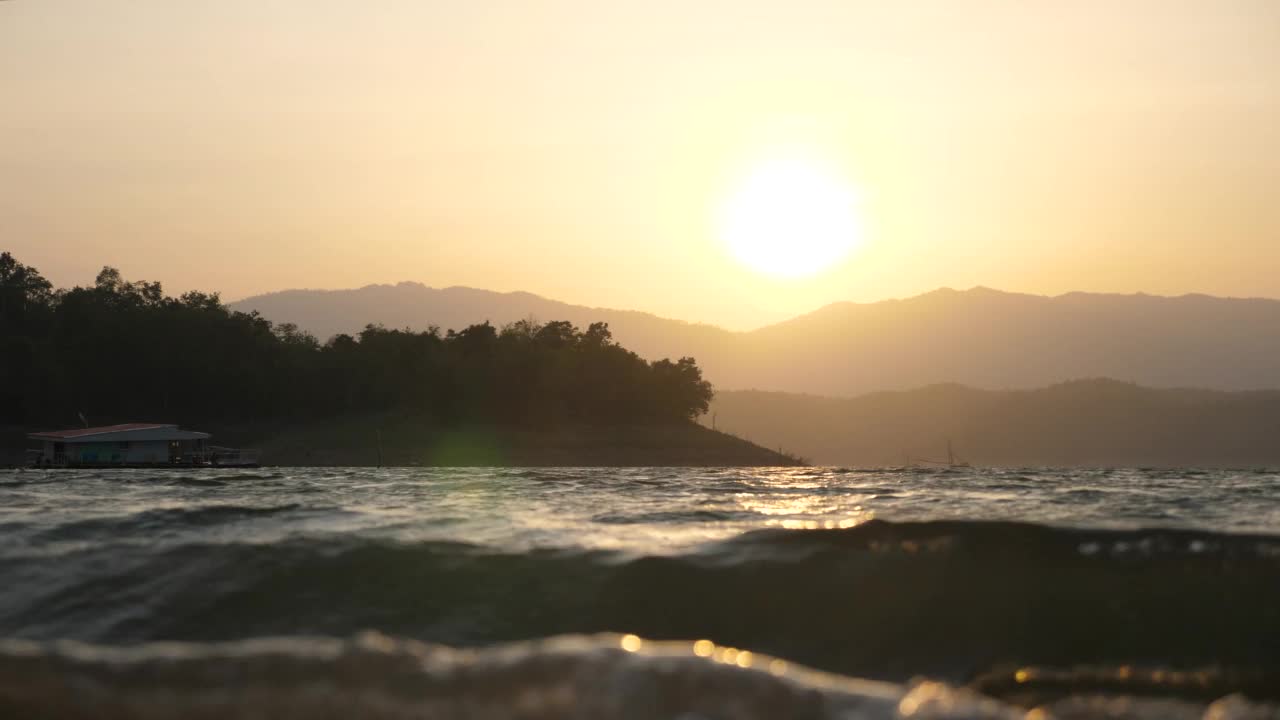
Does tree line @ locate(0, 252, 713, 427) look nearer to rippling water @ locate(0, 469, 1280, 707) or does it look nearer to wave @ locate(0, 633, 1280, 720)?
rippling water @ locate(0, 469, 1280, 707)

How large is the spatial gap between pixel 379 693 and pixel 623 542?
302 inches

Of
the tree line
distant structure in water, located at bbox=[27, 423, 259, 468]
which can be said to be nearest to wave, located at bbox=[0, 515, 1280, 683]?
distant structure in water, located at bbox=[27, 423, 259, 468]

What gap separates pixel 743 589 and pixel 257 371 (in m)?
146

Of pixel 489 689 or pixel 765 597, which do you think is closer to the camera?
pixel 489 689

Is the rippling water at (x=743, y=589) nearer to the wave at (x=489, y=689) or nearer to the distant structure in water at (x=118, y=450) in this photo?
the wave at (x=489, y=689)

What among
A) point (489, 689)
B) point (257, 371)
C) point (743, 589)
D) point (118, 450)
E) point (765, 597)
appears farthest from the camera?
point (257, 371)

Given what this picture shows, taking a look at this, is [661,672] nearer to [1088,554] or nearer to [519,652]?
[519,652]

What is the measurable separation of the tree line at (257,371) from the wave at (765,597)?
138108 mm

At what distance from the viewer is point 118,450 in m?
103

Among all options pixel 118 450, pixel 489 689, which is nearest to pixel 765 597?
pixel 489 689

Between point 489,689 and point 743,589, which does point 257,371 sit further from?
point 489,689

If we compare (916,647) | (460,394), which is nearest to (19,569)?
(916,647)

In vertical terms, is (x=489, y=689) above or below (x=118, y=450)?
above

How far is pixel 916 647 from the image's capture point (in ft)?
31.2
